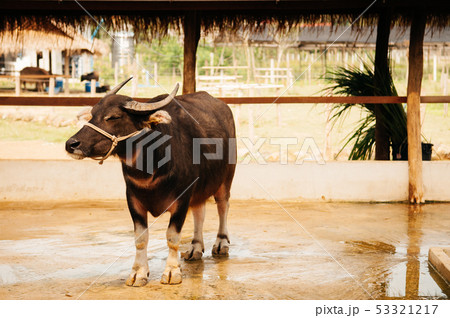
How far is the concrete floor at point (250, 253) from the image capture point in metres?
4.36

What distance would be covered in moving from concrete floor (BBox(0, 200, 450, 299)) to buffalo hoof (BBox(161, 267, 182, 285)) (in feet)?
0.22

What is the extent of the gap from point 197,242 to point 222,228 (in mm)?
287

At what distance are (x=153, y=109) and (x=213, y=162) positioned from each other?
1021 millimetres

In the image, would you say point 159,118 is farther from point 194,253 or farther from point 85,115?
point 194,253

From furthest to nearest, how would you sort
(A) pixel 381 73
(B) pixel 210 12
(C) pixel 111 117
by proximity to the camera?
1. (A) pixel 381 73
2. (B) pixel 210 12
3. (C) pixel 111 117

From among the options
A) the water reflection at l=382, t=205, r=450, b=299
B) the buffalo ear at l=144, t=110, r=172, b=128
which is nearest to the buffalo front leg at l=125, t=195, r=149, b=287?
the buffalo ear at l=144, t=110, r=172, b=128

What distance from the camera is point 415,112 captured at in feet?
26.4

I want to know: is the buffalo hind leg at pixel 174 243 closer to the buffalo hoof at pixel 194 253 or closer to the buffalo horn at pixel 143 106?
the buffalo hoof at pixel 194 253

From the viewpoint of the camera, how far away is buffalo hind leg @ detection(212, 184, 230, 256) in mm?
5402

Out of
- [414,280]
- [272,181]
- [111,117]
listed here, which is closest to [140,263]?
[111,117]

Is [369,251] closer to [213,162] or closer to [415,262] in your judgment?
[415,262]

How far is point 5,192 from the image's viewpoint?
8023 mm

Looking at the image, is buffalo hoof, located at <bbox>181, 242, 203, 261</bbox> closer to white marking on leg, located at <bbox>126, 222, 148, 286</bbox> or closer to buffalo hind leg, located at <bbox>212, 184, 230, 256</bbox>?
buffalo hind leg, located at <bbox>212, 184, 230, 256</bbox>

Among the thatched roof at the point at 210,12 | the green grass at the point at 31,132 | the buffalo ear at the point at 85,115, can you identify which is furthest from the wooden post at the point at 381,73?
the green grass at the point at 31,132
